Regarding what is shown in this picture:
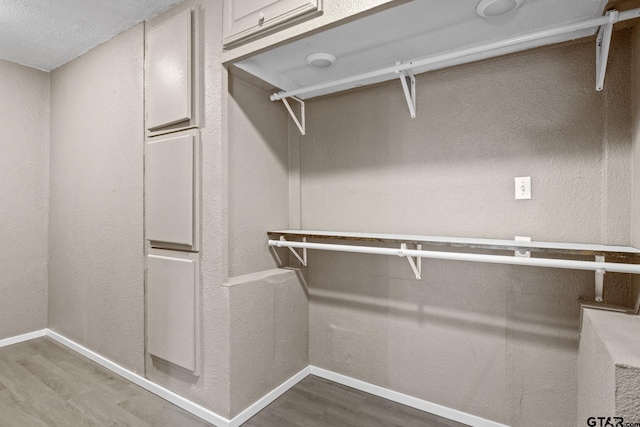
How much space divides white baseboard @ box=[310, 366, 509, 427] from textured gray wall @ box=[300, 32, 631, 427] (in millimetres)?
37

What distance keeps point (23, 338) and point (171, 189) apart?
2.33m

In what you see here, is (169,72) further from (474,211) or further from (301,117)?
(474,211)

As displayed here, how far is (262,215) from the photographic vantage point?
6.81 ft

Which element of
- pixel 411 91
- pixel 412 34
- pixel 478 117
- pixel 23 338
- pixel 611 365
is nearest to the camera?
pixel 611 365

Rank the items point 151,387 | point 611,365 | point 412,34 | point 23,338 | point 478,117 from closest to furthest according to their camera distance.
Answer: point 611,365 < point 412,34 < point 478,117 < point 151,387 < point 23,338

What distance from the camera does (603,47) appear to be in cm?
126

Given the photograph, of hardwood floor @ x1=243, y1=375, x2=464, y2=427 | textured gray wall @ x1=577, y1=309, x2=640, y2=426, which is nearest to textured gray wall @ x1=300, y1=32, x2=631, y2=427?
hardwood floor @ x1=243, y1=375, x2=464, y2=427

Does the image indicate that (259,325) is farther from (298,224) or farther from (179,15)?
(179,15)

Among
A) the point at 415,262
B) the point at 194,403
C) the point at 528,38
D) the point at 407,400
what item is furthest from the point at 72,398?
the point at 528,38

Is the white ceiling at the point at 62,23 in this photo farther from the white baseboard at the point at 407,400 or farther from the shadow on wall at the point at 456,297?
the white baseboard at the point at 407,400

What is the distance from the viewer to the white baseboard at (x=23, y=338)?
272 centimetres

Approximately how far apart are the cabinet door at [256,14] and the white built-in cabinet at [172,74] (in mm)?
277

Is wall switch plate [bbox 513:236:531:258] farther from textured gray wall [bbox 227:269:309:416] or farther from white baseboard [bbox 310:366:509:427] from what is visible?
textured gray wall [bbox 227:269:309:416]

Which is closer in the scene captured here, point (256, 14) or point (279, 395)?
point (256, 14)
